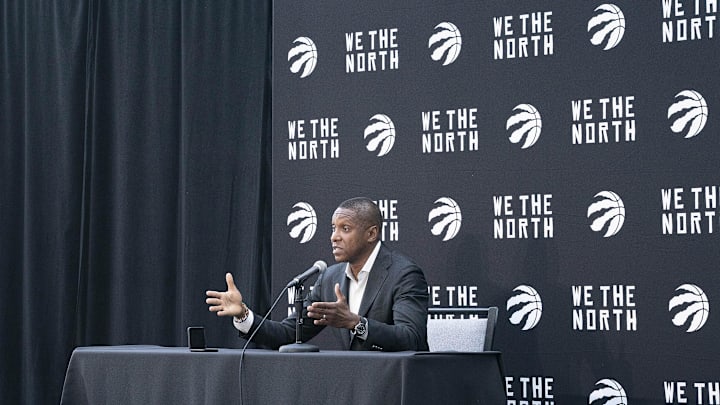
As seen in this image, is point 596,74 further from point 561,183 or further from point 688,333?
point 688,333

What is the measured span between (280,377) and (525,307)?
1.69 meters

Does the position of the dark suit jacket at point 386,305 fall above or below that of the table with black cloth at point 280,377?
above

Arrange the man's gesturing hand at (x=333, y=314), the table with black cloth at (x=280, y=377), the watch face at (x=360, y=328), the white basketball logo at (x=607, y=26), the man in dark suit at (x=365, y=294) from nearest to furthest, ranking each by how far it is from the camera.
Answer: the table with black cloth at (x=280, y=377) → the man's gesturing hand at (x=333, y=314) → the watch face at (x=360, y=328) → the man in dark suit at (x=365, y=294) → the white basketball logo at (x=607, y=26)

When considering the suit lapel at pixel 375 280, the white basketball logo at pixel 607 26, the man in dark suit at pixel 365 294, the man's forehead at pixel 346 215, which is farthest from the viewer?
the white basketball logo at pixel 607 26

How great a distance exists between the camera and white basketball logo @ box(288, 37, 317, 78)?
4.99 metres

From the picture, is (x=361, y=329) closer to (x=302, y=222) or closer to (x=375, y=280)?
(x=375, y=280)

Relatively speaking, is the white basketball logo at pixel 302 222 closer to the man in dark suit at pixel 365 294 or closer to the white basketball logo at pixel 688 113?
the man in dark suit at pixel 365 294

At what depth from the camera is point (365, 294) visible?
12.7 feet

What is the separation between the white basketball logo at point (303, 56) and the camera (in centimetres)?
499

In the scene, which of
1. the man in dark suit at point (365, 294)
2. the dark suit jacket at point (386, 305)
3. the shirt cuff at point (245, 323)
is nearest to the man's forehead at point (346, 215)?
the man in dark suit at point (365, 294)

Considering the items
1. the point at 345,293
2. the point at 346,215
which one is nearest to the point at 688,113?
the point at 346,215

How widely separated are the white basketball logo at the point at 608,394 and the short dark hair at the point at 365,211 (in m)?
1.20

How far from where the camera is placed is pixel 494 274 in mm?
4531

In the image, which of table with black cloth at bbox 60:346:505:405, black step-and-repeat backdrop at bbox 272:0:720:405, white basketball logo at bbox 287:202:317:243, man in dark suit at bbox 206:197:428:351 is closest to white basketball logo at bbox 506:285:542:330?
black step-and-repeat backdrop at bbox 272:0:720:405
